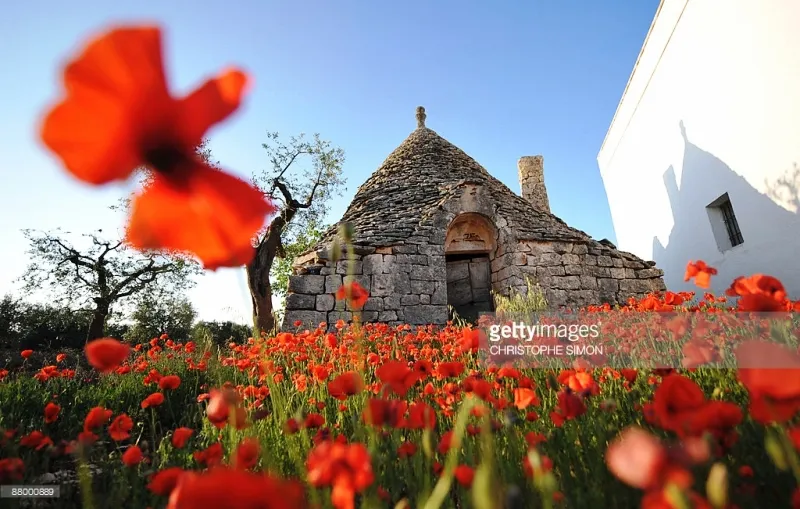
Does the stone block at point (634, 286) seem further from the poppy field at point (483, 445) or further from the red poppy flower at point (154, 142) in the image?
the red poppy flower at point (154, 142)

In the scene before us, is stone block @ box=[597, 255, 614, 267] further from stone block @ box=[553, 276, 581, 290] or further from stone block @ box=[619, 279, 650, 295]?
stone block @ box=[553, 276, 581, 290]

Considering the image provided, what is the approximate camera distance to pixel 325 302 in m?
7.89

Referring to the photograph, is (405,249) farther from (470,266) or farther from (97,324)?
(97,324)

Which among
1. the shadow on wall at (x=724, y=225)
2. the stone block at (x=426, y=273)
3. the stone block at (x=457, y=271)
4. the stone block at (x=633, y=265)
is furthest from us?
the stone block at (x=457, y=271)

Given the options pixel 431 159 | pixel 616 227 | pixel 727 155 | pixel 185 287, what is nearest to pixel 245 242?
pixel 727 155

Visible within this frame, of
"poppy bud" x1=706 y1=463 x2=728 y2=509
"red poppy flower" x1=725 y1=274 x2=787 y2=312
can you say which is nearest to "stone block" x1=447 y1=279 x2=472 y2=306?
"red poppy flower" x1=725 y1=274 x2=787 y2=312

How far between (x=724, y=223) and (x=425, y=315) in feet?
25.1

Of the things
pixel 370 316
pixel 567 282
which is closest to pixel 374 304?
pixel 370 316

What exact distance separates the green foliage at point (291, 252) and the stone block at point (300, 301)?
7.74 metres

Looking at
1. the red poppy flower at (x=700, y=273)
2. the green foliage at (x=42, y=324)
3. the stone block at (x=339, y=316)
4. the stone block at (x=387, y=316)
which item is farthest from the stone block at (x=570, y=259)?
the green foliage at (x=42, y=324)

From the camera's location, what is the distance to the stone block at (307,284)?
7.79m

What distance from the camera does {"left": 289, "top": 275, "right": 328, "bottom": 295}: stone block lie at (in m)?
7.79

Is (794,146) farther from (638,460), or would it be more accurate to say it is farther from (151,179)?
(151,179)

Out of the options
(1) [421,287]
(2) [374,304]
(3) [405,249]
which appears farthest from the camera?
(3) [405,249]
